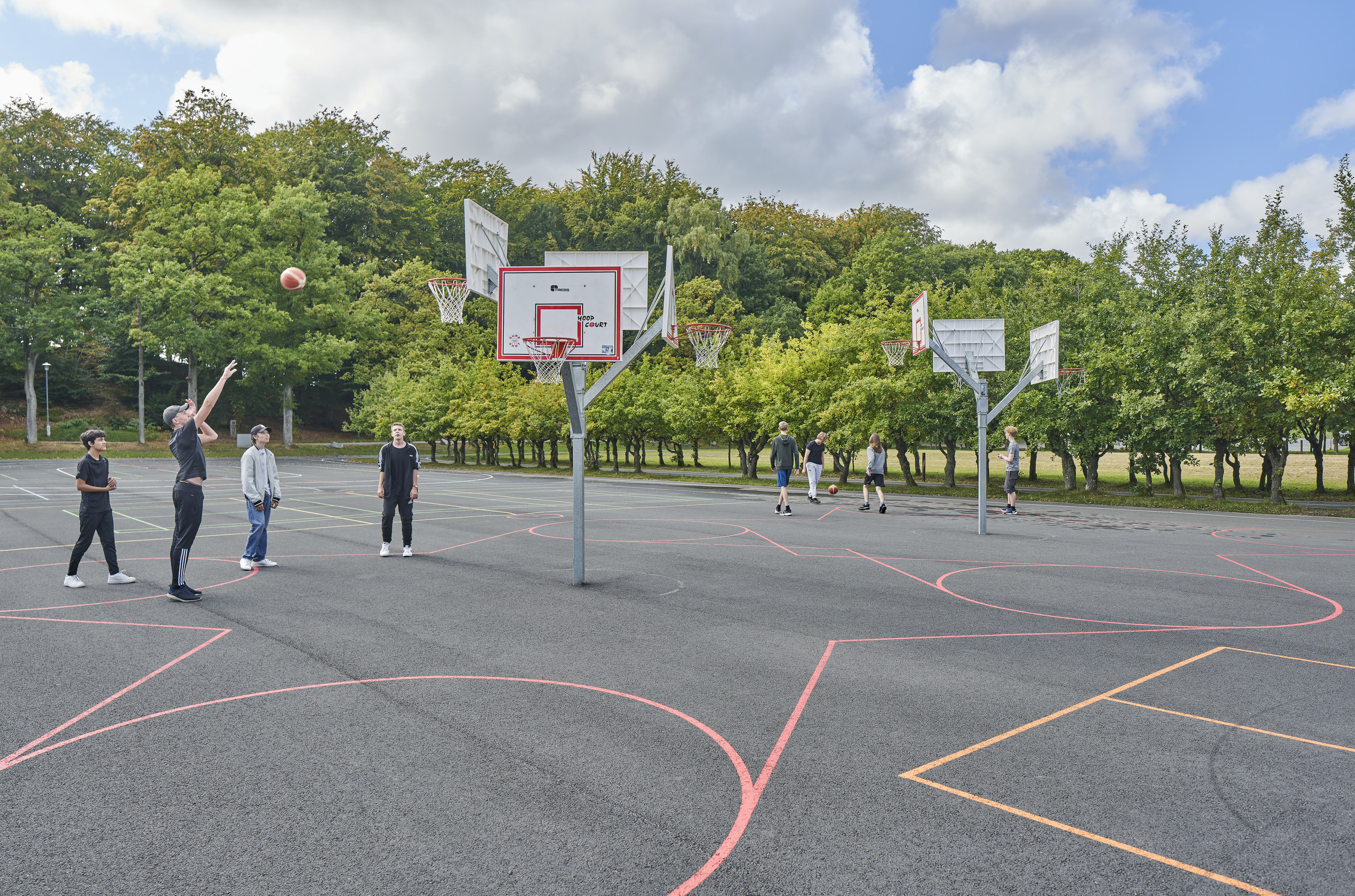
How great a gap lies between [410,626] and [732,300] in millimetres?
47509

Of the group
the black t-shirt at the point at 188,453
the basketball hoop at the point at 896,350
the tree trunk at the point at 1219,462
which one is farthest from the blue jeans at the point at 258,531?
the tree trunk at the point at 1219,462

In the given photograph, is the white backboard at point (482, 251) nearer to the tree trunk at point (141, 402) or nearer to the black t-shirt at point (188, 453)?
the black t-shirt at point (188, 453)

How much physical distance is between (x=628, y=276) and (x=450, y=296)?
19.3 feet

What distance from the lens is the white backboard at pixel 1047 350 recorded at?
2286 cm

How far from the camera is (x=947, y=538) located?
1566cm

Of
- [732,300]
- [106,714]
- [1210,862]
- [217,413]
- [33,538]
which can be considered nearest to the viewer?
[1210,862]

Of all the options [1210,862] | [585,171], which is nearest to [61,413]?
[585,171]

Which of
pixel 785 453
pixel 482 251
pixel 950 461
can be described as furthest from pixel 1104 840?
pixel 950 461

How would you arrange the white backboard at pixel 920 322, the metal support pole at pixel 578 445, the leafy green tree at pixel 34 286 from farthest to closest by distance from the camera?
the leafy green tree at pixel 34 286
the white backboard at pixel 920 322
the metal support pole at pixel 578 445

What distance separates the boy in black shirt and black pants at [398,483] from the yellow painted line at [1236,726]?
9.86 m

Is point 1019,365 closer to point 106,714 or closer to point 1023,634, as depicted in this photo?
point 1023,634

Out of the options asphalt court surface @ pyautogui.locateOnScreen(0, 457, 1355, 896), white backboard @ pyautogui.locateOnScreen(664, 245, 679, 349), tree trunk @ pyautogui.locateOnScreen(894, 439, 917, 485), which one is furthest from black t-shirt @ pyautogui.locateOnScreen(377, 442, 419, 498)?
tree trunk @ pyautogui.locateOnScreen(894, 439, 917, 485)

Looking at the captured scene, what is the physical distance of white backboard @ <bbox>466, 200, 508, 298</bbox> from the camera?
1120 cm

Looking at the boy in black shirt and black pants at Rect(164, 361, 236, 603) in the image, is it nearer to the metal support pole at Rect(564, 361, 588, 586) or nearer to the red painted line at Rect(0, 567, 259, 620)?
→ the red painted line at Rect(0, 567, 259, 620)
